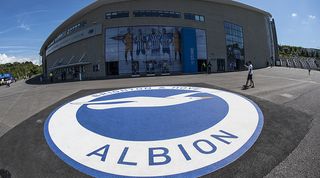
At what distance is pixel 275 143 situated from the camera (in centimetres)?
476

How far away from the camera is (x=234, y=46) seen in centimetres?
4659

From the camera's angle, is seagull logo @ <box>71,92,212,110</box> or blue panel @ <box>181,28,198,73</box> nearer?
seagull logo @ <box>71,92,212,110</box>

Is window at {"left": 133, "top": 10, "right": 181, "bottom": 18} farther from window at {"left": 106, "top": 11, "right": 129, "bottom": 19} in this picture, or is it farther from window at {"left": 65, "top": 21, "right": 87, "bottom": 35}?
window at {"left": 65, "top": 21, "right": 87, "bottom": 35}

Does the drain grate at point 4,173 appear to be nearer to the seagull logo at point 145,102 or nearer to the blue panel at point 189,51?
the seagull logo at point 145,102

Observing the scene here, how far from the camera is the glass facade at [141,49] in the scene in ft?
122

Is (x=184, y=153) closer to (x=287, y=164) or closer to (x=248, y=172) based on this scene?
(x=248, y=172)

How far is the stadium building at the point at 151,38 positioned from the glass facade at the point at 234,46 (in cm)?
21

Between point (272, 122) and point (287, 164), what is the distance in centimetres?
239

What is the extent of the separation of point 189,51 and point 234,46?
1320 centimetres

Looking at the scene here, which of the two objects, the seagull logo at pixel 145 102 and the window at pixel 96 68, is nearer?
the seagull logo at pixel 145 102

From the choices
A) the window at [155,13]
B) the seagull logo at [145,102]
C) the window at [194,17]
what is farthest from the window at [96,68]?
the seagull logo at [145,102]

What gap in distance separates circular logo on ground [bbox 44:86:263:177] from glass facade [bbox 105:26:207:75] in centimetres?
2909

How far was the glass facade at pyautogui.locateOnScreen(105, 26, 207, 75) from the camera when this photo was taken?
3716 centimetres

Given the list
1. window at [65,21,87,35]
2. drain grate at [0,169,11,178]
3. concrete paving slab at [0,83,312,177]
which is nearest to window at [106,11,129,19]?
window at [65,21,87,35]
